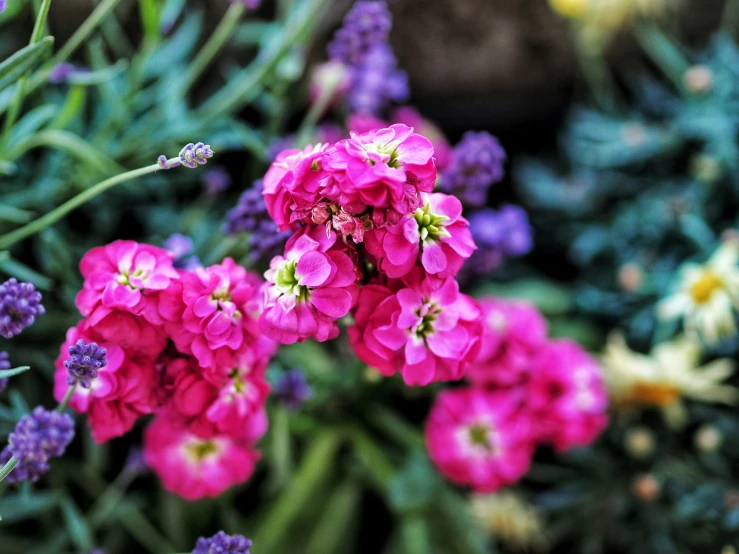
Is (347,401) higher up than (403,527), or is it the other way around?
(347,401)

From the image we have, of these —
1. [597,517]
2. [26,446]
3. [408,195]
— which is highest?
[408,195]

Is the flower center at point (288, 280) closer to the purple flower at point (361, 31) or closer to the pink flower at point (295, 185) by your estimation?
the pink flower at point (295, 185)

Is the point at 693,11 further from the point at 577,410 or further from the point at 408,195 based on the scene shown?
the point at 408,195

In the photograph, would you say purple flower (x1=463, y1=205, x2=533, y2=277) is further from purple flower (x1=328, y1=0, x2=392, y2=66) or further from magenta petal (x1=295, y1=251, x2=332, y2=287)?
magenta petal (x1=295, y1=251, x2=332, y2=287)

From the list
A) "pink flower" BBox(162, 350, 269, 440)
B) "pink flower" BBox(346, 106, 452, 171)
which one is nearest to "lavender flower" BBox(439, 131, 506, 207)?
"pink flower" BBox(346, 106, 452, 171)

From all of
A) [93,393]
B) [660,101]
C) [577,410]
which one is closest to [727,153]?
[660,101]

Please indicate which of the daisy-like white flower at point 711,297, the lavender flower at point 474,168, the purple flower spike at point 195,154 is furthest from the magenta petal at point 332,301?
the daisy-like white flower at point 711,297

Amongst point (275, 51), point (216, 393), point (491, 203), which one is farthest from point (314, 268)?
point (491, 203)
